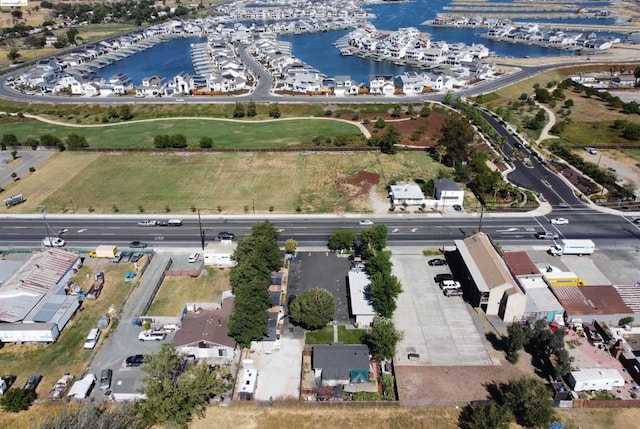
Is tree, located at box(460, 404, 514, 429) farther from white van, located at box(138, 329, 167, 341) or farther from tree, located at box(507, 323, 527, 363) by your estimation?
white van, located at box(138, 329, 167, 341)

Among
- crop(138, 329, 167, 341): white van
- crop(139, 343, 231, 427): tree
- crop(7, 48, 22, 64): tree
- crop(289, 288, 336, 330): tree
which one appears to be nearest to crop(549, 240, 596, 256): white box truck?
crop(289, 288, 336, 330): tree

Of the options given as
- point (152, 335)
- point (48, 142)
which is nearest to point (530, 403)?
point (152, 335)

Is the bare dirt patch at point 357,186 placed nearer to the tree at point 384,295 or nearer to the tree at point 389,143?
the tree at point 389,143

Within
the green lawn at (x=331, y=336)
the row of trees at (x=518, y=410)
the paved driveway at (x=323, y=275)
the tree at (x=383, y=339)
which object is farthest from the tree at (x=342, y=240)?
the row of trees at (x=518, y=410)

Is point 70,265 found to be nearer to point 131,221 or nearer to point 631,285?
point 131,221

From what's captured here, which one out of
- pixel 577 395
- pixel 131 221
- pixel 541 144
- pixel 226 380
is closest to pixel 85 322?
pixel 226 380

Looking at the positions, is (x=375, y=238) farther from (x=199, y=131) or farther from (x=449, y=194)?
(x=199, y=131)
